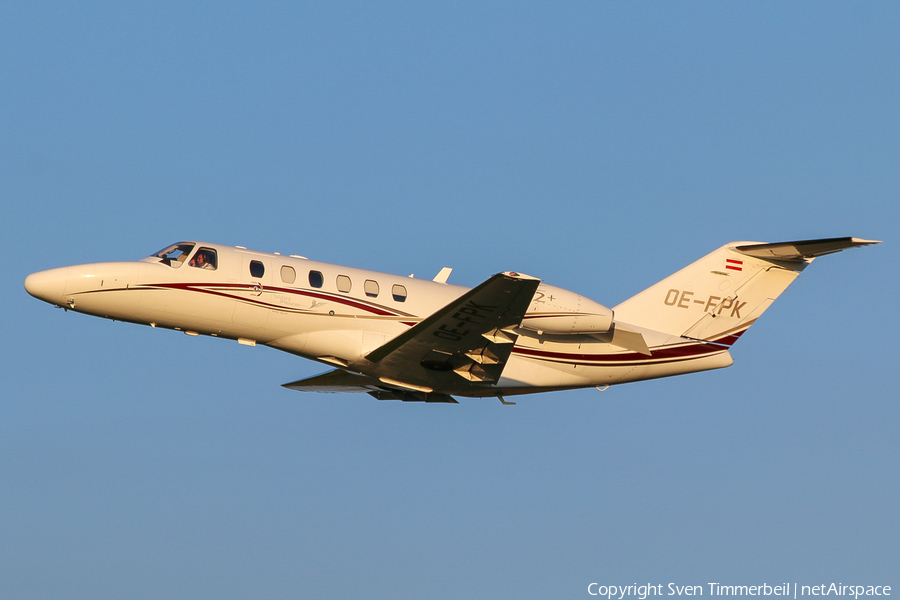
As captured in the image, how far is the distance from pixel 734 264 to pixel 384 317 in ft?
28.2

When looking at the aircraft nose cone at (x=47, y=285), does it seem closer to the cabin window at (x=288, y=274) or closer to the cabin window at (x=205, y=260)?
the cabin window at (x=205, y=260)

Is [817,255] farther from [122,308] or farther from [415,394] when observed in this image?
[122,308]

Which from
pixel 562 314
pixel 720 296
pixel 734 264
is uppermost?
pixel 734 264

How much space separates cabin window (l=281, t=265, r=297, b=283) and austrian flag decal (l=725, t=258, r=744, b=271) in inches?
401

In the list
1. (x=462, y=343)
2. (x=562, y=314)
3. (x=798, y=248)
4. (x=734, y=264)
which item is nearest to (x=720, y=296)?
(x=734, y=264)

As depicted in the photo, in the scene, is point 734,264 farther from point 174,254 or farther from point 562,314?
point 174,254

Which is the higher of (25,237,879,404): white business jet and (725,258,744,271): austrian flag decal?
(725,258,744,271): austrian flag decal

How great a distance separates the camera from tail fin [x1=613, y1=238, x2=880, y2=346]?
21172mm

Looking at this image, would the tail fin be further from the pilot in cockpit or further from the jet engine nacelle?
the pilot in cockpit

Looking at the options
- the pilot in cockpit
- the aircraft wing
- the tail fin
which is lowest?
the aircraft wing

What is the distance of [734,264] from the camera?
2152 cm

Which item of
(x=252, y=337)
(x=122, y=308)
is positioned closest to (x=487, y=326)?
(x=252, y=337)

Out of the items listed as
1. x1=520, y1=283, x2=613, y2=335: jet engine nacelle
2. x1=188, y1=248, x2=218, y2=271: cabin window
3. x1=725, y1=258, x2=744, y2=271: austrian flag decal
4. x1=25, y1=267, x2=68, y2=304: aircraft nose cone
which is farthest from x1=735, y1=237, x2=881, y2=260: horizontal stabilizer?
x1=25, y1=267, x2=68, y2=304: aircraft nose cone

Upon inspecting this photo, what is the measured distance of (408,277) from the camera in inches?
773
